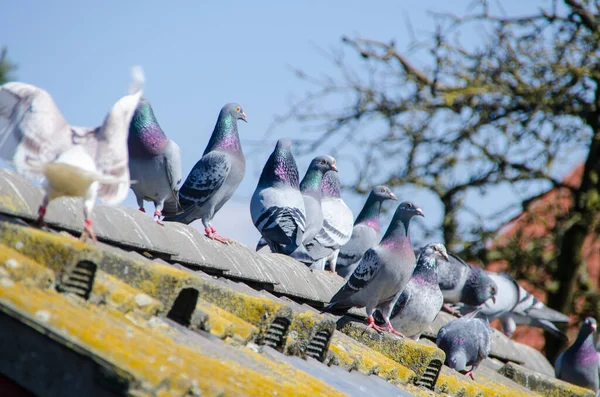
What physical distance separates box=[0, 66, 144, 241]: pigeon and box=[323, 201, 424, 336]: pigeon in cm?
219

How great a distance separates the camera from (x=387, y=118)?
12.1 meters

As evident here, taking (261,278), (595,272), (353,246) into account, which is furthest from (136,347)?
(595,272)

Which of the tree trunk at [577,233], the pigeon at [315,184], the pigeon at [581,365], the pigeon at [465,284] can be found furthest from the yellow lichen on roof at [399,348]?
the tree trunk at [577,233]

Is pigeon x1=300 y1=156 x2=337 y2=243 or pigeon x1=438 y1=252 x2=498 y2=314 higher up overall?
pigeon x1=300 y1=156 x2=337 y2=243

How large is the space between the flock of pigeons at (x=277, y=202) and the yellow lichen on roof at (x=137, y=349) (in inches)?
21.1

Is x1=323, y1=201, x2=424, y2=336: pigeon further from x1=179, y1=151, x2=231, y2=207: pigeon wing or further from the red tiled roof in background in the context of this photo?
the red tiled roof in background

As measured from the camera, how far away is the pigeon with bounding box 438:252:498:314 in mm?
7789

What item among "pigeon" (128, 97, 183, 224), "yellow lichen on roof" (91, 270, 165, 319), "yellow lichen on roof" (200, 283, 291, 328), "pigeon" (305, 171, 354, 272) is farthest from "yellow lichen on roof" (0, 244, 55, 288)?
"pigeon" (305, 171, 354, 272)

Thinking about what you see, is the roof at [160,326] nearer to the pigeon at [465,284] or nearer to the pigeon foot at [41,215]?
the pigeon foot at [41,215]

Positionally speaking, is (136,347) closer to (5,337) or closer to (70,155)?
(5,337)

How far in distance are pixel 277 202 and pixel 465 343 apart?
4.79 feet

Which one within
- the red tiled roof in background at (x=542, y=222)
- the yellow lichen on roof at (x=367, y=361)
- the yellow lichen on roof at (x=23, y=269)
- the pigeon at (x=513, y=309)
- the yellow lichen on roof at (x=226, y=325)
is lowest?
the yellow lichen on roof at (x=367, y=361)

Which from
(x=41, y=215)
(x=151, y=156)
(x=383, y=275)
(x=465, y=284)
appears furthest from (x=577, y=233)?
(x=41, y=215)

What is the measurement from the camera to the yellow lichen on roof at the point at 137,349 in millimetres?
1862
